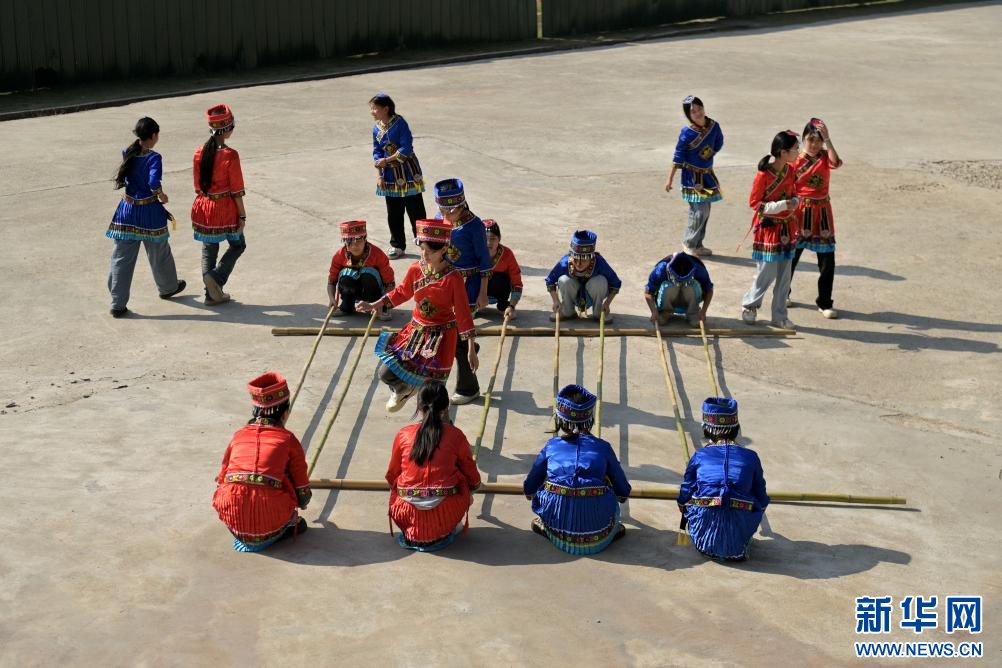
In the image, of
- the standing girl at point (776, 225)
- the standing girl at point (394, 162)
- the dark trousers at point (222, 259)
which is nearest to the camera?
the standing girl at point (776, 225)

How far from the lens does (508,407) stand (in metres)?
9.32

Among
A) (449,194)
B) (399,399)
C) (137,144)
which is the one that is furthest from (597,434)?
(137,144)

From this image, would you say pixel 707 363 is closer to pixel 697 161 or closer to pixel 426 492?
pixel 697 161

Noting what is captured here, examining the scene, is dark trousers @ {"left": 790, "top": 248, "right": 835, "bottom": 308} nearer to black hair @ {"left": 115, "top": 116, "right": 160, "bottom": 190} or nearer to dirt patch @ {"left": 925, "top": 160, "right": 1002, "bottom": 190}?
dirt patch @ {"left": 925, "top": 160, "right": 1002, "bottom": 190}

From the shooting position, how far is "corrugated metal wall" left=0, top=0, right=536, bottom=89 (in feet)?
67.9

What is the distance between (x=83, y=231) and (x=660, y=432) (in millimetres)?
7933

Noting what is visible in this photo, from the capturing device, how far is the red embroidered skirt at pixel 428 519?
703 cm

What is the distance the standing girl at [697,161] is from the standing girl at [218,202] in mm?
4646

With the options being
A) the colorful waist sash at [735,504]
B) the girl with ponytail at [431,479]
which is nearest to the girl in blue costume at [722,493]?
the colorful waist sash at [735,504]

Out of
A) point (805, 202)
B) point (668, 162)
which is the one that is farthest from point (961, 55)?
point (805, 202)

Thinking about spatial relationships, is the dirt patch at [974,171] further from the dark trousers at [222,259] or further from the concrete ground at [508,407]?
the dark trousers at [222,259]

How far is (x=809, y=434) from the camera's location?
28.9ft

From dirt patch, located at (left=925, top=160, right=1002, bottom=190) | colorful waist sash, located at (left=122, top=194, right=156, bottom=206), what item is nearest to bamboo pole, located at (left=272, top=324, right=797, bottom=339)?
colorful waist sash, located at (left=122, top=194, right=156, bottom=206)

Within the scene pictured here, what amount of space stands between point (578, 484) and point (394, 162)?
6426 millimetres
